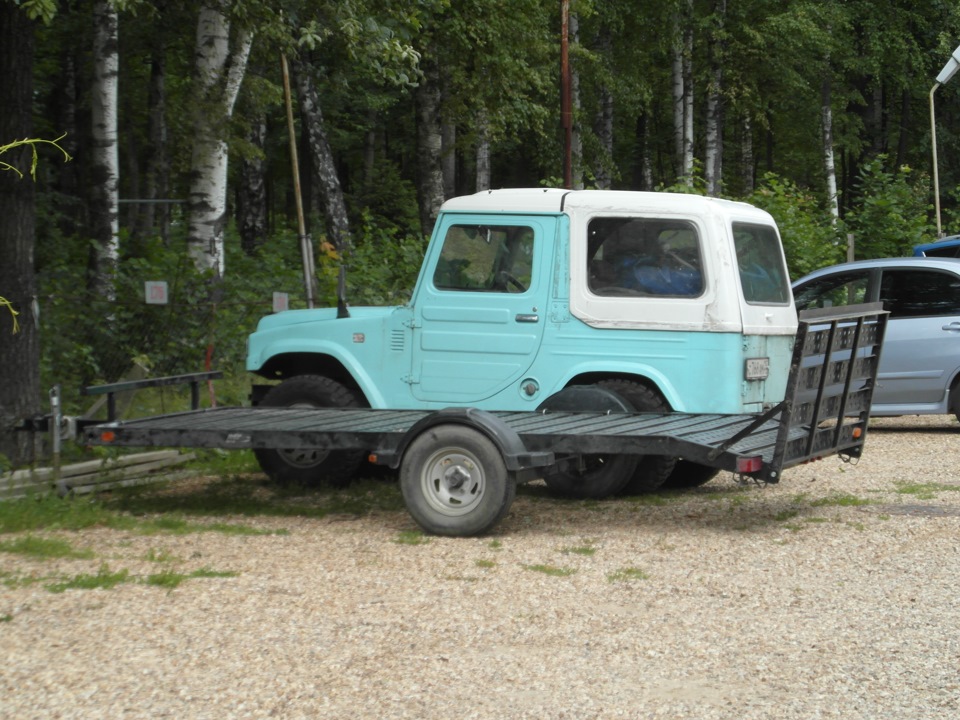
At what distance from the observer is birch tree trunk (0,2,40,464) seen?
34.3ft

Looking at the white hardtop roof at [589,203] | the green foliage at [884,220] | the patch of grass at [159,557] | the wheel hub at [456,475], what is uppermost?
the green foliage at [884,220]

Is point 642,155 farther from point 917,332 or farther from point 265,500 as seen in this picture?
point 265,500

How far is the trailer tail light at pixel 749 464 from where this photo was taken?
795 cm

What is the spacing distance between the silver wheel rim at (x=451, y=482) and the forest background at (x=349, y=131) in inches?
104

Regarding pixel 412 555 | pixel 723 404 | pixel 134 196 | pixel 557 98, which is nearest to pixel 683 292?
pixel 723 404

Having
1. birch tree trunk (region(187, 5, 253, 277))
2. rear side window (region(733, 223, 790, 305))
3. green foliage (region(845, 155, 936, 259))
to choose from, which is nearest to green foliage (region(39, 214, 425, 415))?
birch tree trunk (region(187, 5, 253, 277))

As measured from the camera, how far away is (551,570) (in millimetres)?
7340

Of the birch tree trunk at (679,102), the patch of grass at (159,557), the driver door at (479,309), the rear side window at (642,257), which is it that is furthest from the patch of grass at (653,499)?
the birch tree trunk at (679,102)

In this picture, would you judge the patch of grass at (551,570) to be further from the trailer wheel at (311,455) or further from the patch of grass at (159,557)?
the trailer wheel at (311,455)

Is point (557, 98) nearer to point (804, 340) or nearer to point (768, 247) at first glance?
point (768, 247)

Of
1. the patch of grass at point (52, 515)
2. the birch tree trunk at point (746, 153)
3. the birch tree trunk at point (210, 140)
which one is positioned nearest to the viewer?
the patch of grass at point (52, 515)

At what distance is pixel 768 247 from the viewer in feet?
33.6

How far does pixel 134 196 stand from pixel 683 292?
31351 millimetres

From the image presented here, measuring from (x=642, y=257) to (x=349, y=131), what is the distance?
36.3 meters
